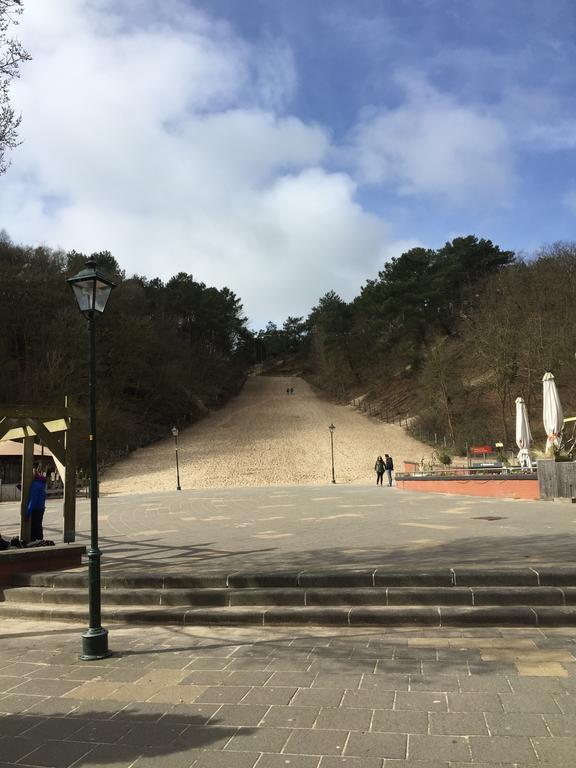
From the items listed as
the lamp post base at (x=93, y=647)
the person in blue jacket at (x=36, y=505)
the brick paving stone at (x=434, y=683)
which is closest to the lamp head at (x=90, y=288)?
the lamp post base at (x=93, y=647)

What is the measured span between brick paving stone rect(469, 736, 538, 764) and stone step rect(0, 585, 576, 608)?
9.56 feet

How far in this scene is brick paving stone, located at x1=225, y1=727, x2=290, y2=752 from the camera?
3.35 m

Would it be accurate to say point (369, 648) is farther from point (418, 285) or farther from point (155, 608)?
point (418, 285)

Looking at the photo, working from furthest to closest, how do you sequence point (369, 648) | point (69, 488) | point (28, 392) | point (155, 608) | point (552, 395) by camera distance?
point (28, 392)
point (552, 395)
point (69, 488)
point (155, 608)
point (369, 648)

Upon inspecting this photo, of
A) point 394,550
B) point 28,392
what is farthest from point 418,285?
point 394,550

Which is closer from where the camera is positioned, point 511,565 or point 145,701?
point 145,701

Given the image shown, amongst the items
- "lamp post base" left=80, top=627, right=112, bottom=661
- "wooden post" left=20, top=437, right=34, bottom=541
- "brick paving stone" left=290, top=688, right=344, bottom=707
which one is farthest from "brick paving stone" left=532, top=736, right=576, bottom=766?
"wooden post" left=20, top=437, right=34, bottom=541

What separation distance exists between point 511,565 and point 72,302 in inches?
1734

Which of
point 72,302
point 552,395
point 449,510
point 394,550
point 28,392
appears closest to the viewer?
point 394,550

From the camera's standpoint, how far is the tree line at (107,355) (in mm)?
41062

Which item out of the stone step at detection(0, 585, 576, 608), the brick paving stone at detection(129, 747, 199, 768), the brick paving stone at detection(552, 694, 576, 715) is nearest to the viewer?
the brick paving stone at detection(129, 747, 199, 768)

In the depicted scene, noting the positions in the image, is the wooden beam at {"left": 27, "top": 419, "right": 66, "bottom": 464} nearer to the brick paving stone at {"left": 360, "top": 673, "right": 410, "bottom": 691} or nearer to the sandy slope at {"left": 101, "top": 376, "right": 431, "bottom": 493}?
the brick paving stone at {"left": 360, "top": 673, "right": 410, "bottom": 691}

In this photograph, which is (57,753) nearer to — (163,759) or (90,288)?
(163,759)

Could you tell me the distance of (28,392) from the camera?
1586 inches
